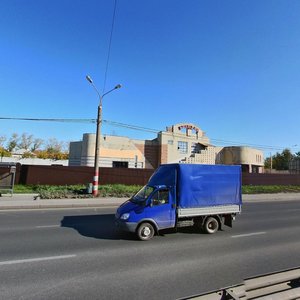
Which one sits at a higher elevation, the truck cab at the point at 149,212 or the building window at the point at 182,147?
the building window at the point at 182,147

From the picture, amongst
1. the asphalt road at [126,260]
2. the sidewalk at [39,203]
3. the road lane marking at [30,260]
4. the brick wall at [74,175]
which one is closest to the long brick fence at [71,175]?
the brick wall at [74,175]

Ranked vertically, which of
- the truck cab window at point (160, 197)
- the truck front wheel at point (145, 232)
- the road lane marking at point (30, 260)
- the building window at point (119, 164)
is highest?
the building window at point (119, 164)

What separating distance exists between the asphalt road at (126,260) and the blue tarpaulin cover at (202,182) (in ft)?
3.61

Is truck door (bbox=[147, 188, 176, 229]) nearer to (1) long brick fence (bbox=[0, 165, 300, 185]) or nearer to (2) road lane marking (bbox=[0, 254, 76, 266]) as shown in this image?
(2) road lane marking (bbox=[0, 254, 76, 266])

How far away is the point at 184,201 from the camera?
991 cm

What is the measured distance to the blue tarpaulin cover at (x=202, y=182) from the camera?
396 inches

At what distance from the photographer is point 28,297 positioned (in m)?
4.78

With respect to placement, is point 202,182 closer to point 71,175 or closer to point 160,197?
point 160,197

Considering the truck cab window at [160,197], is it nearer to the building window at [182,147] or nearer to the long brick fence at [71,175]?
the long brick fence at [71,175]

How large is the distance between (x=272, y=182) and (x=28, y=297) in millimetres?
39056

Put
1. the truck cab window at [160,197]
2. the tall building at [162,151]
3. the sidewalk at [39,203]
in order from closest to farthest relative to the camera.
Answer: the truck cab window at [160,197], the sidewalk at [39,203], the tall building at [162,151]

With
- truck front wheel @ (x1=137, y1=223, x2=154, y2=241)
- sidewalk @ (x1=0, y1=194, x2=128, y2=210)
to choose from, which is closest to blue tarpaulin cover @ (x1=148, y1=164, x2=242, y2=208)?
truck front wheel @ (x1=137, y1=223, x2=154, y2=241)

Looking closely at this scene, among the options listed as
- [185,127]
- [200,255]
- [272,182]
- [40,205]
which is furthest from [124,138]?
[200,255]

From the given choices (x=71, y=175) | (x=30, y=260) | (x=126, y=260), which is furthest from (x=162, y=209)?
(x=71, y=175)
